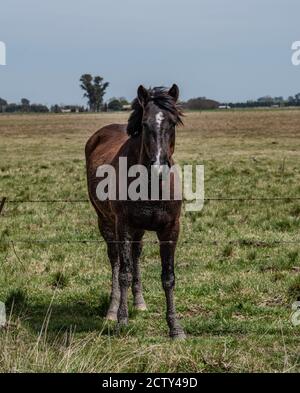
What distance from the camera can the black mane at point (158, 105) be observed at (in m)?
6.99

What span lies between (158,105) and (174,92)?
32cm

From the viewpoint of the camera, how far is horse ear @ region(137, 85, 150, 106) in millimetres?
7125

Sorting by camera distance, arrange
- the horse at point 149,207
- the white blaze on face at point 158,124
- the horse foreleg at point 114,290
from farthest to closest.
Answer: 1. the horse foreleg at point 114,290
2. the horse at point 149,207
3. the white blaze on face at point 158,124

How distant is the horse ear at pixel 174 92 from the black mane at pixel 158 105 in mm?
53

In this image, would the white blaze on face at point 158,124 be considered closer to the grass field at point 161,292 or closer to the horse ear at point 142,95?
the horse ear at point 142,95

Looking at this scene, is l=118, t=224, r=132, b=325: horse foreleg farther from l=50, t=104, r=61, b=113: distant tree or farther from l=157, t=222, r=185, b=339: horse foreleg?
l=50, t=104, r=61, b=113: distant tree

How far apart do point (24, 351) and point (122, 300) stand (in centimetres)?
227

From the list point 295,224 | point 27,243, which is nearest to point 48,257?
point 27,243

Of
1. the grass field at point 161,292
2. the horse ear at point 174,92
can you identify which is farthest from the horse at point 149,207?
the grass field at point 161,292

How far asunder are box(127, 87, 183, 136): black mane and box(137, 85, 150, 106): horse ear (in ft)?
0.17

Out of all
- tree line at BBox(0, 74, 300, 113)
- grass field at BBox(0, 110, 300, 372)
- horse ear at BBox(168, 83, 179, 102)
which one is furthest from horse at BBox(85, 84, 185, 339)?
tree line at BBox(0, 74, 300, 113)

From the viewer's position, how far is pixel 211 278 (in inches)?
379

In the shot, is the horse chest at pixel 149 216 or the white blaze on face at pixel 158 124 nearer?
the white blaze on face at pixel 158 124

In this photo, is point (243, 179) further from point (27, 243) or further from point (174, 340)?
point (174, 340)
